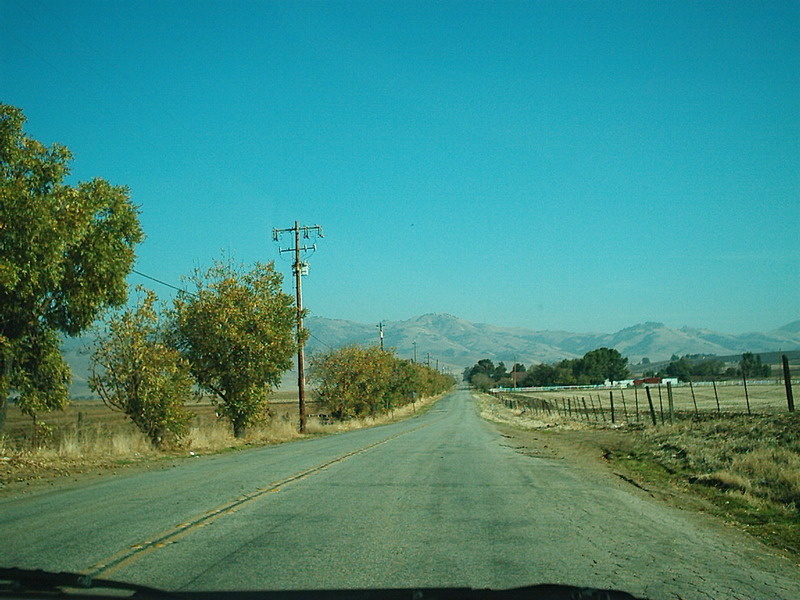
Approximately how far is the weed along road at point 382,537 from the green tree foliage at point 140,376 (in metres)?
9.79

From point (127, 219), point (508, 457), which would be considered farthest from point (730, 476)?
point (127, 219)

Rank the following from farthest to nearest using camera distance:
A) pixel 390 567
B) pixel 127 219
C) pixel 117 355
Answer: pixel 117 355
pixel 127 219
pixel 390 567

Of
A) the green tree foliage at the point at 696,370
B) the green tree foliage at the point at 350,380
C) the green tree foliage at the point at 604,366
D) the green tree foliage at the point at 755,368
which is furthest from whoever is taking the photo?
the green tree foliage at the point at 604,366

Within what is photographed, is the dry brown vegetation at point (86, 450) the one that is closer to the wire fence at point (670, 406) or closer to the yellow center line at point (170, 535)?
the yellow center line at point (170, 535)

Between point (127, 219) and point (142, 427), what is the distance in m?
7.90

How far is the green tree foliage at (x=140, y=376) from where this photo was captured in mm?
23688

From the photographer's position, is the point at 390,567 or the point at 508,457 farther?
the point at 508,457

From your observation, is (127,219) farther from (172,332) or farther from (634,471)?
(634,471)

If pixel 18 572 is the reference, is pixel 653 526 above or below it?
below

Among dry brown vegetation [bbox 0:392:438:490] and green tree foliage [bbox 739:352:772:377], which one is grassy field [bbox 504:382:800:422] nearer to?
dry brown vegetation [bbox 0:392:438:490]

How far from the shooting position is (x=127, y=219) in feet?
67.0

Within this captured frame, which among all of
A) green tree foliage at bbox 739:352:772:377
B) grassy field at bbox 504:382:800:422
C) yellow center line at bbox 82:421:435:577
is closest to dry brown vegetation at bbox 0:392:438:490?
yellow center line at bbox 82:421:435:577

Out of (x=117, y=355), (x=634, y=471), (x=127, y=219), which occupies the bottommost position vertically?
(x=634, y=471)

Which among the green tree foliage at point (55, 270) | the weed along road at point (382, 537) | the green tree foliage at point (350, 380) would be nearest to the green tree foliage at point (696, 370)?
the green tree foliage at point (350, 380)
